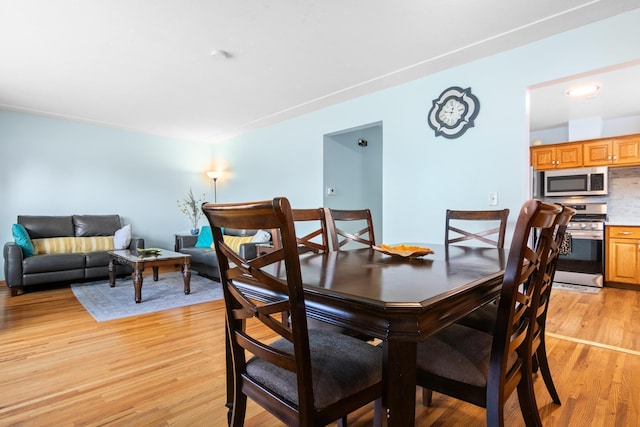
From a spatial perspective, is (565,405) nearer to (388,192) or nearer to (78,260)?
(388,192)

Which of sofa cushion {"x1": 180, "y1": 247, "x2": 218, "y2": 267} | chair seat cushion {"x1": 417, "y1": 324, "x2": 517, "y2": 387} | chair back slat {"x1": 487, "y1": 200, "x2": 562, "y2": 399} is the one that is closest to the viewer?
chair back slat {"x1": 487, "y1": 200, "x2": 562, "y2": 399}

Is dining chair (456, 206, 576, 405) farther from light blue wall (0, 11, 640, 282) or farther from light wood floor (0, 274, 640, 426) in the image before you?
light blue wall (0, 11, 640, 282)

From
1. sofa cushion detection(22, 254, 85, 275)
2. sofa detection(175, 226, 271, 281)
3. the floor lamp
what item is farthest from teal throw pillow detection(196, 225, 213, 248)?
sofa cushion detection(22, 254, 85, 275)

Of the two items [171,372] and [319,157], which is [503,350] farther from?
[319,157]

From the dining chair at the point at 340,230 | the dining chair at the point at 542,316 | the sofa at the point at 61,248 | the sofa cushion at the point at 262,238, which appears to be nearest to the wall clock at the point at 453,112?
the dining chair at the point at 340,230

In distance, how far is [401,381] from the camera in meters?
0.84

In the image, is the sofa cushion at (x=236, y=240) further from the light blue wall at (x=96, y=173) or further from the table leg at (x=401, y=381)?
the table leg at (x=401, y=381)

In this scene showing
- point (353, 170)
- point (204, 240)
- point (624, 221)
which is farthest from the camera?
point (204, 240)

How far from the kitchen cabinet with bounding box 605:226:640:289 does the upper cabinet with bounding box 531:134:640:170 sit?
2.88ft

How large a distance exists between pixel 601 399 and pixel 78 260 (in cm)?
520

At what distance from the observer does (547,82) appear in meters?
2.50

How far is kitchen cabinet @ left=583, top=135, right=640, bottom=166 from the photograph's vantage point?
4.01 meters

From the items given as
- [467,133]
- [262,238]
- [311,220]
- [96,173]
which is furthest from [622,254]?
[96,173]

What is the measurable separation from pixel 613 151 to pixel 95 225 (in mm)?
7229
